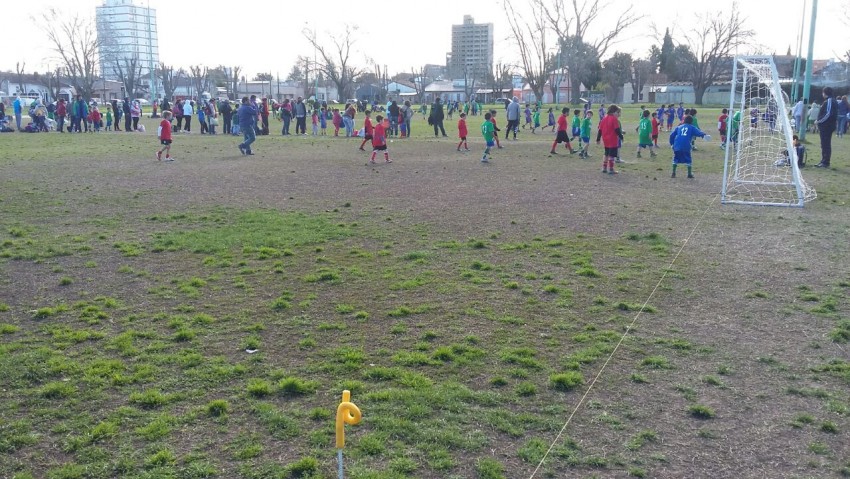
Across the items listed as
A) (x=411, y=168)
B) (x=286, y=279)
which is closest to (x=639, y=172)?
(x=411, y=168)

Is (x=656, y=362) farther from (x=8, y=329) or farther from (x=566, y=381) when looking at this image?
(x=8, y=329)

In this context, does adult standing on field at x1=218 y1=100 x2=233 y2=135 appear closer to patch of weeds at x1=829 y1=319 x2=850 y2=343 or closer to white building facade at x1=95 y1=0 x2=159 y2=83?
patch of weeds at x1=829 y1=319 x2=850 y2=343

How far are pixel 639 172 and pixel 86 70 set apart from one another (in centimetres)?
7372

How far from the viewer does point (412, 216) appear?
1198 cm

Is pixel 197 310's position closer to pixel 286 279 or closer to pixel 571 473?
pixel 286 279

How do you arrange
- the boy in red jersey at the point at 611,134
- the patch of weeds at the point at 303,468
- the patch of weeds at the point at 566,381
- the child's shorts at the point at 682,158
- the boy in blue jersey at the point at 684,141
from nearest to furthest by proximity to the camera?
1. the patch of weeds at the point at 303,468
2. the patch of weeds at the point at 566,381
3. the boy in blue jersey at the point at 684,141
4. the child's shorts at the point at 682,158
5. the boy in red jersey at the point at 611,134

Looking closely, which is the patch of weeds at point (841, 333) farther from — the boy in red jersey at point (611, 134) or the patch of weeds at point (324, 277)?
the boy in red jersey at point (611, 134)

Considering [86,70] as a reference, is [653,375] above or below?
below

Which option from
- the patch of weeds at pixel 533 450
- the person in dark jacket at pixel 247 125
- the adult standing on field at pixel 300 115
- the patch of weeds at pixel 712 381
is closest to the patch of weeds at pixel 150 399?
the patch of weeds at pixel 533 450

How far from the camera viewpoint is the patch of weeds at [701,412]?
4758 mm

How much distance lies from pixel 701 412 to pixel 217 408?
3.27 metres

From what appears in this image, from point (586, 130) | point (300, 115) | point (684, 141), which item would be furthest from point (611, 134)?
point (300, 115)

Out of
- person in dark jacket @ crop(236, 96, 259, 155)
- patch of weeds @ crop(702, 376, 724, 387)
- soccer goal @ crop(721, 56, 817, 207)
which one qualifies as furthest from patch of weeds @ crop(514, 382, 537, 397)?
person in dark jacket @ crop(236, 96, 259, 155)

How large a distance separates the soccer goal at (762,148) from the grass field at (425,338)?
3.28 feet
